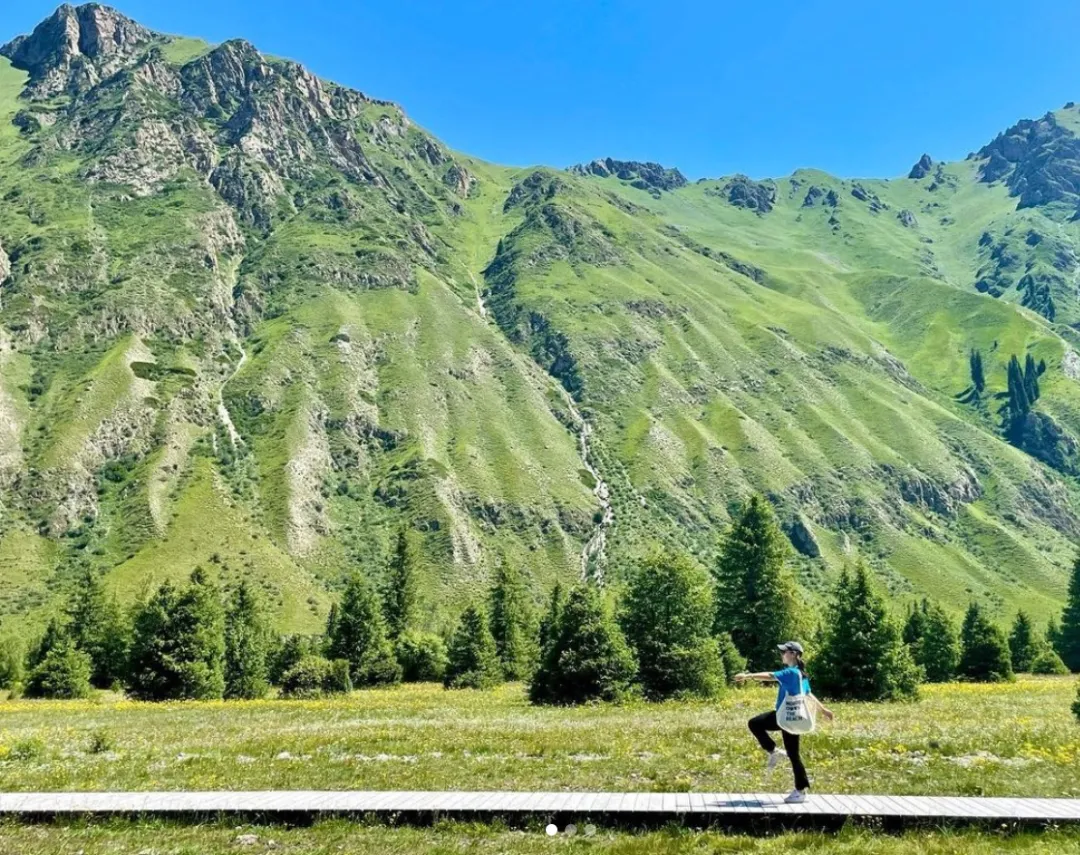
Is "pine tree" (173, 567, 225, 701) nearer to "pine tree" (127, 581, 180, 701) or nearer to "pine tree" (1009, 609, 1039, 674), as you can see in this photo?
"pine tree" (127, 581, 180, 701)

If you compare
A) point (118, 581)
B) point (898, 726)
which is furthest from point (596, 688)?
point (118, 581)

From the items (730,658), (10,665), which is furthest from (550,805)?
(10,665)

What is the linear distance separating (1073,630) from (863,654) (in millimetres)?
69951

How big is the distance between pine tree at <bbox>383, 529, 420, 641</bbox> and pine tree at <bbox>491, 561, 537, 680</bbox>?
10651 mm

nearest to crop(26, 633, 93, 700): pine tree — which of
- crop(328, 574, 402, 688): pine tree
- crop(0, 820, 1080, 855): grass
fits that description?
crop(328, 574, 402, 688): pine tree

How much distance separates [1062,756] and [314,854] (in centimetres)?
1816

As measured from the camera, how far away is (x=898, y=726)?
25.2 meters

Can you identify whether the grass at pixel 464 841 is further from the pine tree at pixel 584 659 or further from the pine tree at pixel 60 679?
the pine tree at pixel 60 679

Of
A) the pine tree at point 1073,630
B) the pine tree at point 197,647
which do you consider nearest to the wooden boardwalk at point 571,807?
the pine tree at point 197,647

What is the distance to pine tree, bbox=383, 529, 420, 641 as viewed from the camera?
291 feet

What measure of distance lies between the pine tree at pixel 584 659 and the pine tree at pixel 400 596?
47597 mm

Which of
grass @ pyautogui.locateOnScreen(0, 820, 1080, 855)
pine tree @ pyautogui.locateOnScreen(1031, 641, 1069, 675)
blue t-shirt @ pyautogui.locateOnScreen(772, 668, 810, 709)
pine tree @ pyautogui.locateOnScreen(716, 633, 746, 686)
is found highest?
blue t-shirt @ pyautogui.locateOnScreen(772, 668, 810, 709)

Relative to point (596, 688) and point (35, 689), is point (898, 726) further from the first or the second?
point (35, 689)

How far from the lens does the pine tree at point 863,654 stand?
4056 cm
